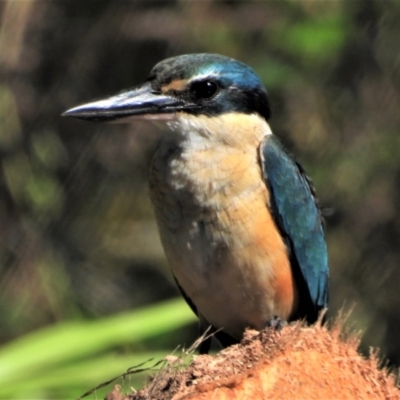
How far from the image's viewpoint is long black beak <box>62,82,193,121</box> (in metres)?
4.33

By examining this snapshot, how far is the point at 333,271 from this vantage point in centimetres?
808

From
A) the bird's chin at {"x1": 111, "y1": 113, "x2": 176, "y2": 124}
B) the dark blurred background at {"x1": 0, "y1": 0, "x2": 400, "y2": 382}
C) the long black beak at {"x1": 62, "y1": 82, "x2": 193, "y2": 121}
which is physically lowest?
the dark blurred background at {"x1": 0, "y1": 0, "x2": 400, "y2": 382}

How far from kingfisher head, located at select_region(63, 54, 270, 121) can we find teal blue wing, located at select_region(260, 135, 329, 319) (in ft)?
0.87

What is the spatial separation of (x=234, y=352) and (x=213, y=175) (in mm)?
1500

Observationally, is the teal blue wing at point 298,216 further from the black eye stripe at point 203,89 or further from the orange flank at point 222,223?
the black eye stripe at point 203,89

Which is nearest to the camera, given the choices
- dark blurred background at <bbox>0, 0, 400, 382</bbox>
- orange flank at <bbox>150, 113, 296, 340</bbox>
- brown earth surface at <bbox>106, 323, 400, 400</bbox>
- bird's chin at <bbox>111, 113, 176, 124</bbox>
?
brown earth surface at <bbox>106, 323, 400, 400</bbox>

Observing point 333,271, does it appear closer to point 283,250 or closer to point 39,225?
point 39,225

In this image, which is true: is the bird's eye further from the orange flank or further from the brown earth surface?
the brown earth surface

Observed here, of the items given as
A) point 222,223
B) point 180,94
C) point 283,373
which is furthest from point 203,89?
point 283,373

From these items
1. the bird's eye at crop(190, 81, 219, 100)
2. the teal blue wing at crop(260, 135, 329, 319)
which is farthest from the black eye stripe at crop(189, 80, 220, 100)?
the teal blue wing at crop(260, 135, 329, 319)

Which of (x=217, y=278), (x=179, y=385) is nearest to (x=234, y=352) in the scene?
(x=179, y=385)

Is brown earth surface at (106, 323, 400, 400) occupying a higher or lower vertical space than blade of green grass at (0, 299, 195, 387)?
higher

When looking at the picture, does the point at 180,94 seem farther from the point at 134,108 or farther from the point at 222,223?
the point at 222,223

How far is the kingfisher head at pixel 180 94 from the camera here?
4.34 metres
